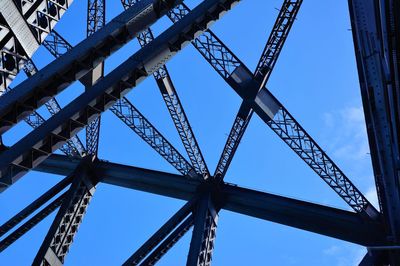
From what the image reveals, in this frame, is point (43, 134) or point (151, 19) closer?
point (43, 134)

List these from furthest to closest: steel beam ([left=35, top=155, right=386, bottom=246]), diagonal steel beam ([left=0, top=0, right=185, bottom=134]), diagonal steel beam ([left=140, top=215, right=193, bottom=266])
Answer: diagonal steel beam ([left=140, top=215, right=193, bottom=266])
steel beam ([left=35, top=155, right=386, bottom=246])
diagonal steel beam ([left=0, top=0, right=185, bottom=134])

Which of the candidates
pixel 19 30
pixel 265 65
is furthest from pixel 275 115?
pixel 19 30

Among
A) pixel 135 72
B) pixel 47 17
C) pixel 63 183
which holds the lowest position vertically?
pixel 47 17

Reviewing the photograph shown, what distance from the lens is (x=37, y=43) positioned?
634 cm

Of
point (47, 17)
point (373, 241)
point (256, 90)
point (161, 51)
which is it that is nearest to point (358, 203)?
point (373, 241)

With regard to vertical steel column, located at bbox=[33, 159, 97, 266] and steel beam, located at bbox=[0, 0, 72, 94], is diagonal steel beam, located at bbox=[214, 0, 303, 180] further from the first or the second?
steel beam, located at bbox=[0, 0, 72, 94]

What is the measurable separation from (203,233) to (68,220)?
4.72 metres

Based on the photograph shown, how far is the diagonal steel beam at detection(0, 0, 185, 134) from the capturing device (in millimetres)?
7070

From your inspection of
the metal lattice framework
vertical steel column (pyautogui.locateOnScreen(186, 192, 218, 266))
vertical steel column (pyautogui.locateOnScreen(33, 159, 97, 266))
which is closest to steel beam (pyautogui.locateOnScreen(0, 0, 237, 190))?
the metal lattice framework

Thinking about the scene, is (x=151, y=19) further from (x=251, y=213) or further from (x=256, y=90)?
(x=251, y=213)

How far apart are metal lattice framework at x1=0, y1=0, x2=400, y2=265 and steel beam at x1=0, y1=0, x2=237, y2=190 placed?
0.07 feet

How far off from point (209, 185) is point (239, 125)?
2.33m

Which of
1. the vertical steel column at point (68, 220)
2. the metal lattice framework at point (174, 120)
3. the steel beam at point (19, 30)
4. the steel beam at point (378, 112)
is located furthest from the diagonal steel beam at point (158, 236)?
the steel beam at point (19, 30)

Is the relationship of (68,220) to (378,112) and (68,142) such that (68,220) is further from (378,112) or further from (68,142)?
(378,112)
